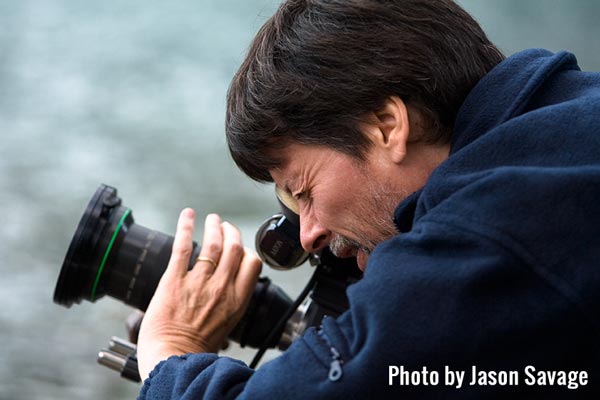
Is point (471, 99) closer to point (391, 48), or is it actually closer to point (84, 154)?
point (391, 48)

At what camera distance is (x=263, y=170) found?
44.2 inches

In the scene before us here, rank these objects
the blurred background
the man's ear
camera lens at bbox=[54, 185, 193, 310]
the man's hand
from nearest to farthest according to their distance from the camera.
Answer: the man's ear < the man's hand < camera lens at bbox=[54, 185, 193, 310] < the blurred background

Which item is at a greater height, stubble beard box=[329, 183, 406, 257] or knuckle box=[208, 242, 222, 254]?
knuckle box=[208, 242, 222, 254]

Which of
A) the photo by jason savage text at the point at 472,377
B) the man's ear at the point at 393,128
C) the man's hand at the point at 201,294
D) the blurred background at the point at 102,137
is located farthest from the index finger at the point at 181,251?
the blurred background at the point at 102,137

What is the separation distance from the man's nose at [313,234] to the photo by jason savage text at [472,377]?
12.2 inches

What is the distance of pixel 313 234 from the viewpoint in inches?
43.1

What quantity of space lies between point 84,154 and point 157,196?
0.24 metres

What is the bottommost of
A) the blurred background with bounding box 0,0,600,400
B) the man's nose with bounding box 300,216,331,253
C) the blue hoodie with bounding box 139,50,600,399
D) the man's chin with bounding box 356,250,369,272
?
the blue hoodie with bounding box 139,50,600,399

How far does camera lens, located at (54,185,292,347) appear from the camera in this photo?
1.34 metres

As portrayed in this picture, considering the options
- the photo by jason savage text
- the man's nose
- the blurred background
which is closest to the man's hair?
the man's nose

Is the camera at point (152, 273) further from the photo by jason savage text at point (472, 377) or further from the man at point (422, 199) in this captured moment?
the photo by jason savage text at point (472, 377)

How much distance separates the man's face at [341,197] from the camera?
101cm

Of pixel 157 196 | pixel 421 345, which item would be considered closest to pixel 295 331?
pixel 421 345

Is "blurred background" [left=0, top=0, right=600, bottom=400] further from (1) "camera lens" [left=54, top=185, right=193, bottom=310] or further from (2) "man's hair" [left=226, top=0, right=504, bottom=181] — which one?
(2) "man's hair" [left=226, top=0, right=504, bottom=181]
